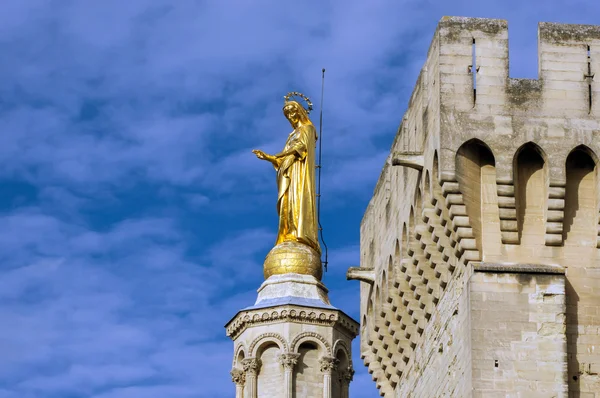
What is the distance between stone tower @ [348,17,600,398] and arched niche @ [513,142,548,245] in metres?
0.01

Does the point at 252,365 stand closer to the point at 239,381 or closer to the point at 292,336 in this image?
the point at 239,381

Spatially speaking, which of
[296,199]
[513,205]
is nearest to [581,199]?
[513,205]

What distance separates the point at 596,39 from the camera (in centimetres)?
2595

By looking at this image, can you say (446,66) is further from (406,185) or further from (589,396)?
(589,396)

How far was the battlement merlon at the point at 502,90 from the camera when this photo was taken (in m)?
25.3

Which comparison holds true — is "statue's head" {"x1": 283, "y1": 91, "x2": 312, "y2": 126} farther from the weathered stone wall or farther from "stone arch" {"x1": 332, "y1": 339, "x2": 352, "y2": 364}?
the weathered stone wall

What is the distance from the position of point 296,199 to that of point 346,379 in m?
4.75

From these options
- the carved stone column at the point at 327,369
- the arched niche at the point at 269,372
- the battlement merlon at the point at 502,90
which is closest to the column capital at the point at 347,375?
the carved stone column at the point at 327,369

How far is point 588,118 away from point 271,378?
1661 centimetres

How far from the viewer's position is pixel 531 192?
25.4 m

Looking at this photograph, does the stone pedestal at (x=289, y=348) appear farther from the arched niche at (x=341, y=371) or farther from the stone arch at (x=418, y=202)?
the stone arch at (x=418, y=202)

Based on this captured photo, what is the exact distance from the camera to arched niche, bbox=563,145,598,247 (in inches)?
997

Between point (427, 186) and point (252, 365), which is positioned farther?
point (252, 365)

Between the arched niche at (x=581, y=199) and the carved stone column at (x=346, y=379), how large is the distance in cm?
1637
